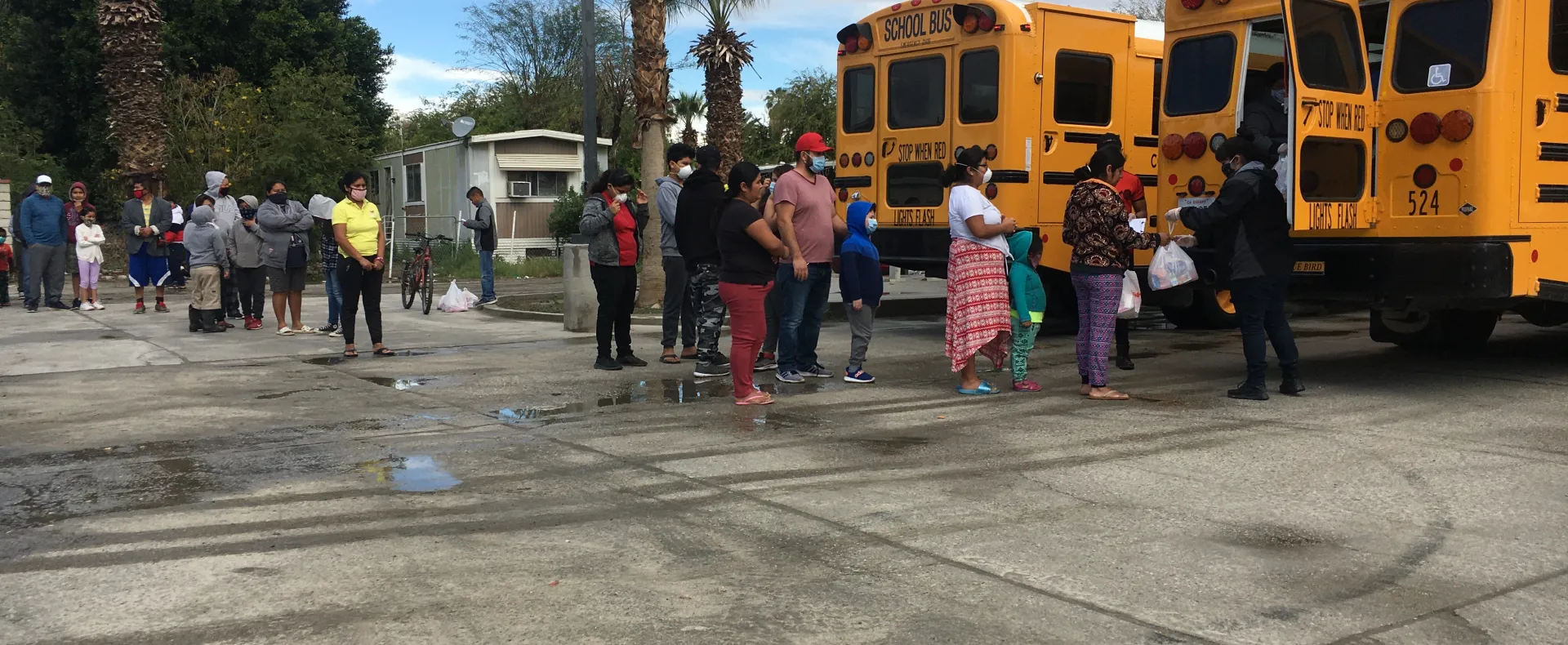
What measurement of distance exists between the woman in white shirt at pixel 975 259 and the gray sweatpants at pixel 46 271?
13362mm

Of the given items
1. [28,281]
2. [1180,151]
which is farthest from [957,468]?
[28,281]

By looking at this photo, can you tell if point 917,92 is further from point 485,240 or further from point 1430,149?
point 485,240

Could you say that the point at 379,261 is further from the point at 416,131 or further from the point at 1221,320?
the point at 416,131

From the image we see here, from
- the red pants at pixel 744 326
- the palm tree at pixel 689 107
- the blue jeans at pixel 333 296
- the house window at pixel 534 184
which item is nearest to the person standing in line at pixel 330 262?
the blue jeans at pixel 333 296

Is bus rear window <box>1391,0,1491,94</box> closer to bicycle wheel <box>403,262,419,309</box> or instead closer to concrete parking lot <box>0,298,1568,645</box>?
concrete parking lot <box>0,298,1568,645</box>

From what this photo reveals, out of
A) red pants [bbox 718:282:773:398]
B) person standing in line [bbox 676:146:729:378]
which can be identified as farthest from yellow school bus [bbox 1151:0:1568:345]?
person standing in line [bbox 676:146:729:378]

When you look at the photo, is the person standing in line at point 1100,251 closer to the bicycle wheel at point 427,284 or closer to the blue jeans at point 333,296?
the blue jeans at point 333,296

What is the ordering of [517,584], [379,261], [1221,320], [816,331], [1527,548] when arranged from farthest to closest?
[1221,320] → [379,261] → [816,331] → [1527,548] → [517,584]

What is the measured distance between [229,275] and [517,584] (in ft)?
37.8

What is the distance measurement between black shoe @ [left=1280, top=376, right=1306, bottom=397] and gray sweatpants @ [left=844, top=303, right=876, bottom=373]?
2953 millimetres

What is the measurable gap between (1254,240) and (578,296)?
24.6ft

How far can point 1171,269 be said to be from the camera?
9297mm

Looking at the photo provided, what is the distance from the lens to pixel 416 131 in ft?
192

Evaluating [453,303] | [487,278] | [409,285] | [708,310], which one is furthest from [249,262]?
[708,310]
